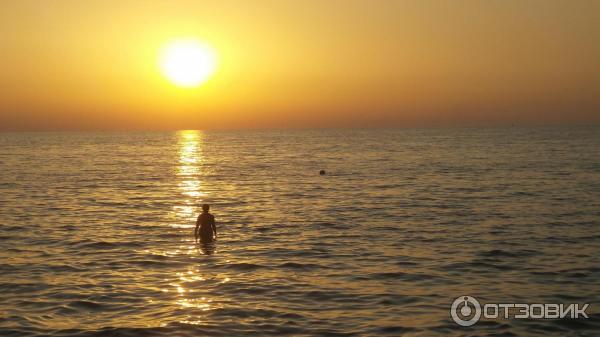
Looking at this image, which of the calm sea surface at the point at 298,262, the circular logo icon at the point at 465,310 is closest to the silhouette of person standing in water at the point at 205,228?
the calm sea surface at the point at 298,262

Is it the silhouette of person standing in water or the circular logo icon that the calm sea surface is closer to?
the circular logo icon

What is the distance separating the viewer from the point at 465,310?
17.8 m

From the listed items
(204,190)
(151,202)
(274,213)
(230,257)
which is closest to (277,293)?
(230,257)

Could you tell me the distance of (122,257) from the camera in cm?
2531

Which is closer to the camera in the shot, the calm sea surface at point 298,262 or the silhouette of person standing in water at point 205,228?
the calm sea surface at point 298,262

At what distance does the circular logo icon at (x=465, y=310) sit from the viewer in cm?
1695

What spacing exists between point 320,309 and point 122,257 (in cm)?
1058
